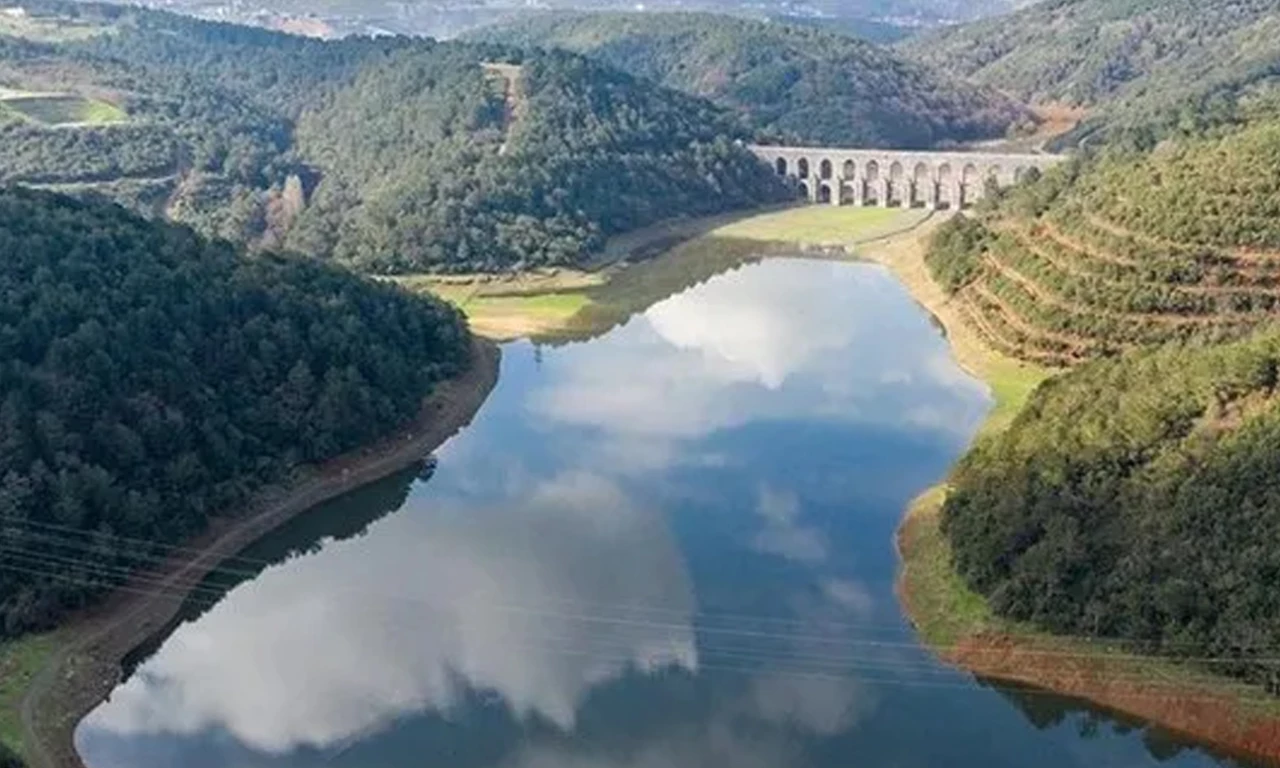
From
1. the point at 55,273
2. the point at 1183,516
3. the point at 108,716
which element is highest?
the point at 55,273

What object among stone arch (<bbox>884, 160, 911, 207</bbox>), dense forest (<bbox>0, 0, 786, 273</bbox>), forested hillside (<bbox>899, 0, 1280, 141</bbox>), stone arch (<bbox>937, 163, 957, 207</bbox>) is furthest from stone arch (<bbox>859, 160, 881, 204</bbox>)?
forested hillside (<bbox>899, 0, 1280, 141</bbox>)

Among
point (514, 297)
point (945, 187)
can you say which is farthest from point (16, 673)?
point (945, 187)

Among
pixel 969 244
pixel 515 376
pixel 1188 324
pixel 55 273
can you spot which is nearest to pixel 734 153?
pixel 969 244

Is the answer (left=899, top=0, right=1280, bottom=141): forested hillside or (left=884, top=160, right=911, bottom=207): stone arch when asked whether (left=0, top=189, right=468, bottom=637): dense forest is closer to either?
(left=884, top=160, right=911, bottom=207): stone arch

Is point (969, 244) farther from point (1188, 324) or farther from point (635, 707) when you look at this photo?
point (635, 707)

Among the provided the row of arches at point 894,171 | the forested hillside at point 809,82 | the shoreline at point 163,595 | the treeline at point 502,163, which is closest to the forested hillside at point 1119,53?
the forested hillside at point 809,82
